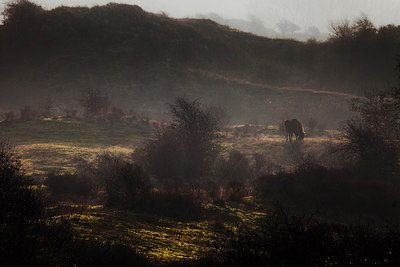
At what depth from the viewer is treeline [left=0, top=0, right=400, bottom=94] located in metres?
50.8

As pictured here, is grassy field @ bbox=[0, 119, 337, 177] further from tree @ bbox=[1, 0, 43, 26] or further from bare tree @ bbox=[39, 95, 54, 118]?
tree @ bbox=[1, 0, 43, 26]

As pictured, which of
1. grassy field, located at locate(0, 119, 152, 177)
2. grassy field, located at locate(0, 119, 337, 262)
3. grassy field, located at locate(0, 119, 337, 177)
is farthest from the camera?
grassy field, located at locate(0, 119, 337, 177)

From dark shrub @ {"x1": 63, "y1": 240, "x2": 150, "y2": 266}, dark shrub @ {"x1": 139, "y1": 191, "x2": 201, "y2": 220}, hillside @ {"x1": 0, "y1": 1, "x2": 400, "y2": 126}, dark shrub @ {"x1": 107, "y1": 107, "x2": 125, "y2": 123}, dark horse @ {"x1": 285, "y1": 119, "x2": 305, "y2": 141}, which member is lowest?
dark shrub @ {"x1": 139, "y1": 191, "x2": 201, "y2": 220}

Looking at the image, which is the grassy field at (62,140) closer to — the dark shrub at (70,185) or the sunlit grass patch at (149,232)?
the dark shrub at (70,185)

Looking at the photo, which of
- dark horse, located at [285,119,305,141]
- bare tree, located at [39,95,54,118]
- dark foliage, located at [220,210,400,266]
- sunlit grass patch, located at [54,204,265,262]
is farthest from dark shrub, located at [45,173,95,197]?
bare tree, located at [39,95,54,118]

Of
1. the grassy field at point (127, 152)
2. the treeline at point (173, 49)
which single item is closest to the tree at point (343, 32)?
the treeline at point (173, 49)

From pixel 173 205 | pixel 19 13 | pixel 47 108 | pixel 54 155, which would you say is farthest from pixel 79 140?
pixel 19 13

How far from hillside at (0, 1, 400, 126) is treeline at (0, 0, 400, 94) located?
0.52ft

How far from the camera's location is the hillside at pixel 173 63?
45.8 meters

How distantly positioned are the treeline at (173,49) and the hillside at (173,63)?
0.16 meters

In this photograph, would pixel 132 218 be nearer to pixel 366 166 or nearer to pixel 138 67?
pixel 366 166

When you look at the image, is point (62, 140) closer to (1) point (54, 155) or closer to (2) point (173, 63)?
(1) point (54, 155)

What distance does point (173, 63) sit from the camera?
53000mm

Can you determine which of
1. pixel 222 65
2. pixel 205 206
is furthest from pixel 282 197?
pixel 222 65
